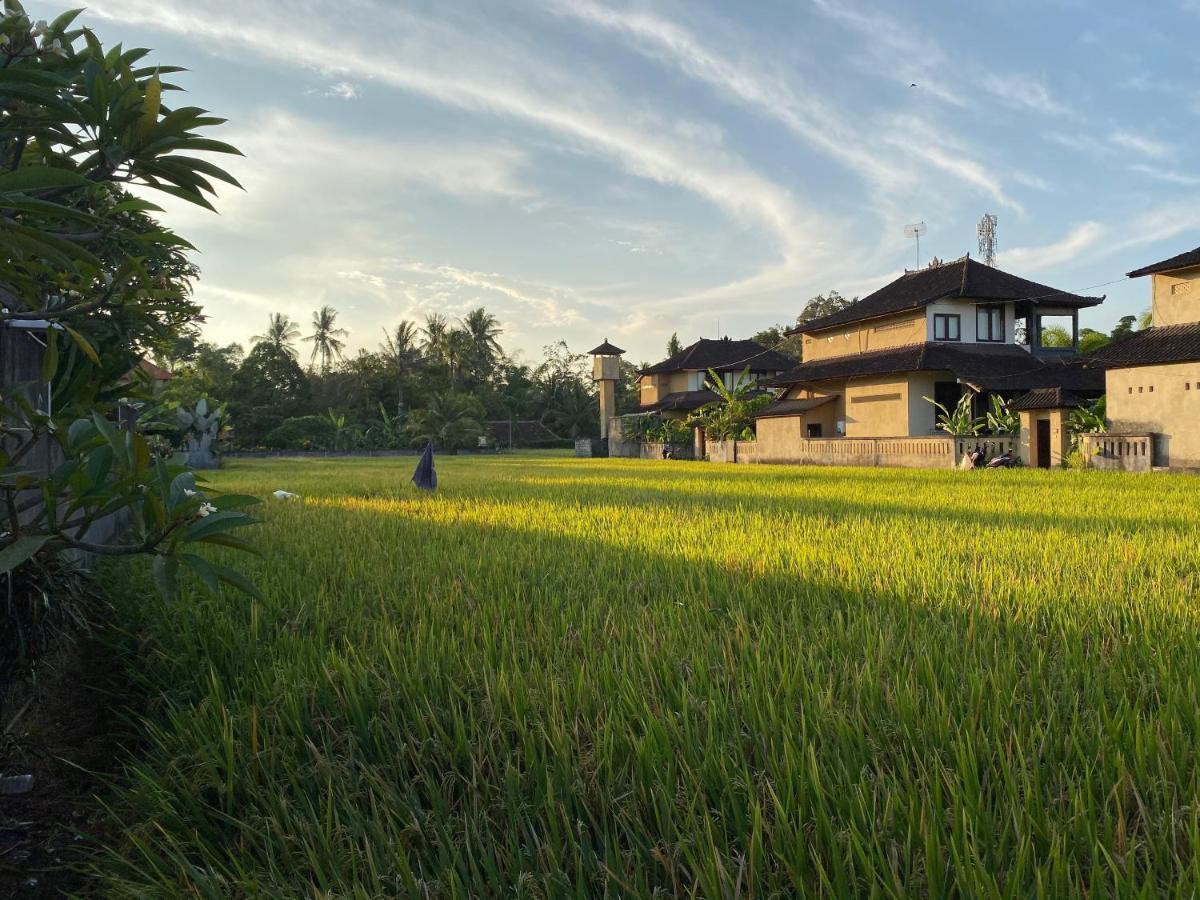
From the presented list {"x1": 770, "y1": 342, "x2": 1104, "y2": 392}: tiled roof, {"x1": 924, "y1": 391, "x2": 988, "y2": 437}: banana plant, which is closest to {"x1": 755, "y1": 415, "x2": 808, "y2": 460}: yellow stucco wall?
{"x1": 770, "y1": 342, "x2": 1104, "y2": 392}: tiled roof

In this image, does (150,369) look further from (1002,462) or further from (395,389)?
(395,389)

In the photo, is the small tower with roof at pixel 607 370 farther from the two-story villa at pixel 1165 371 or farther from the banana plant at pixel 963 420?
the two-story villa at pixel 1165 371

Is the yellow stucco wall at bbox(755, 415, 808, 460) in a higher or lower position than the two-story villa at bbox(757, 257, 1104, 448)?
lower

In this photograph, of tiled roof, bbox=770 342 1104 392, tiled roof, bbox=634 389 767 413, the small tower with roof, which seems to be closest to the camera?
tiled roof, bbox=770 342 1104 392

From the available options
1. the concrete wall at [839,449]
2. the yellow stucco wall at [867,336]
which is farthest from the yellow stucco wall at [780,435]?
the yellow stucco wall at [867,336]

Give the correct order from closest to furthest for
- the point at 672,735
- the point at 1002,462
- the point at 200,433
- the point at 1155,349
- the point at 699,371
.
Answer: the point at 672,735
the point at 1155,349
the point at 1002,462
the point at 200,433
the point at 699,371

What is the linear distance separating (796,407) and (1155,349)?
11.7 m

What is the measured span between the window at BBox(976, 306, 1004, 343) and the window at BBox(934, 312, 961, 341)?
3.03 feet

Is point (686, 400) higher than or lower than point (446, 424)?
higher

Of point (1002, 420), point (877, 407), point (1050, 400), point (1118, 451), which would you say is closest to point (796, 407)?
point (877, 407)

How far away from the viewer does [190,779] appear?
1.89 m

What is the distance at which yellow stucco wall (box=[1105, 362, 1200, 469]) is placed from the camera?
50.9ft

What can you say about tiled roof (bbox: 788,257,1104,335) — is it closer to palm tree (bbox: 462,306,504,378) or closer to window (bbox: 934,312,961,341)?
window (bbox: 934,312,961,341)

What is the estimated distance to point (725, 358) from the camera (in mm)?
42719
